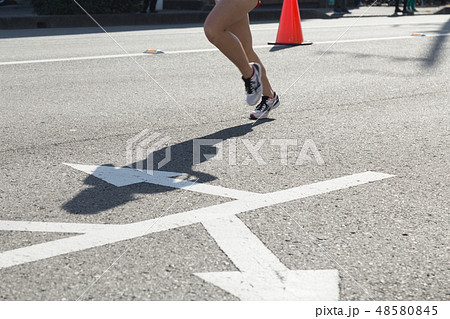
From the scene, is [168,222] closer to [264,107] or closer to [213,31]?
[213,31]

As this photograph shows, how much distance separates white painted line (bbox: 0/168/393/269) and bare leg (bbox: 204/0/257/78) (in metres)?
1.80

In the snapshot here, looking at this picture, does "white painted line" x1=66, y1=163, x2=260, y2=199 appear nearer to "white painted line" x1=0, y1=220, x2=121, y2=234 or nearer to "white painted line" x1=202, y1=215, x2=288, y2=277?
"white painted line" x1=202, y1=215, x2=288, y2=277

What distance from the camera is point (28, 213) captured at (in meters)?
3.27

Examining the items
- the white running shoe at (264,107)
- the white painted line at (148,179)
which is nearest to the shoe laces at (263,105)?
the white running shoe at (264,107)

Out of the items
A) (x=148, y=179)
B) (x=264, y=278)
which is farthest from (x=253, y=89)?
(x=264, y=278)

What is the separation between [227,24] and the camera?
5188 millimetres

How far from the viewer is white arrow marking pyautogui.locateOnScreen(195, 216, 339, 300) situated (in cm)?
245

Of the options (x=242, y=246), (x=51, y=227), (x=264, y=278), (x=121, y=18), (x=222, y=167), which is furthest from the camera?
(x=121, y=18)

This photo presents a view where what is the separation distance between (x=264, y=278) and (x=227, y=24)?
302 cm

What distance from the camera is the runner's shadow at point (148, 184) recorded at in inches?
133

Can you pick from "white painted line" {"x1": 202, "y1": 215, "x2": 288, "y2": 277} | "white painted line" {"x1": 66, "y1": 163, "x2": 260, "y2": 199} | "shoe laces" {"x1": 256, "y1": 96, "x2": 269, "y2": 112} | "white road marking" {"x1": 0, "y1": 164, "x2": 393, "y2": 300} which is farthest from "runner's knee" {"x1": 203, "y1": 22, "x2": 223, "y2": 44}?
"white painted line" {"x1": 202, "y1": 215, "x2": 288, "y2": 277}

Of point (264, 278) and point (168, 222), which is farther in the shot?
point (168, 222)

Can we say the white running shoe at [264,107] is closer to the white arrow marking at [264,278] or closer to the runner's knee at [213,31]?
the runner's knee at [213,31]

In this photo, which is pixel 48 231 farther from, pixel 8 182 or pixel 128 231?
pixel 8 182
